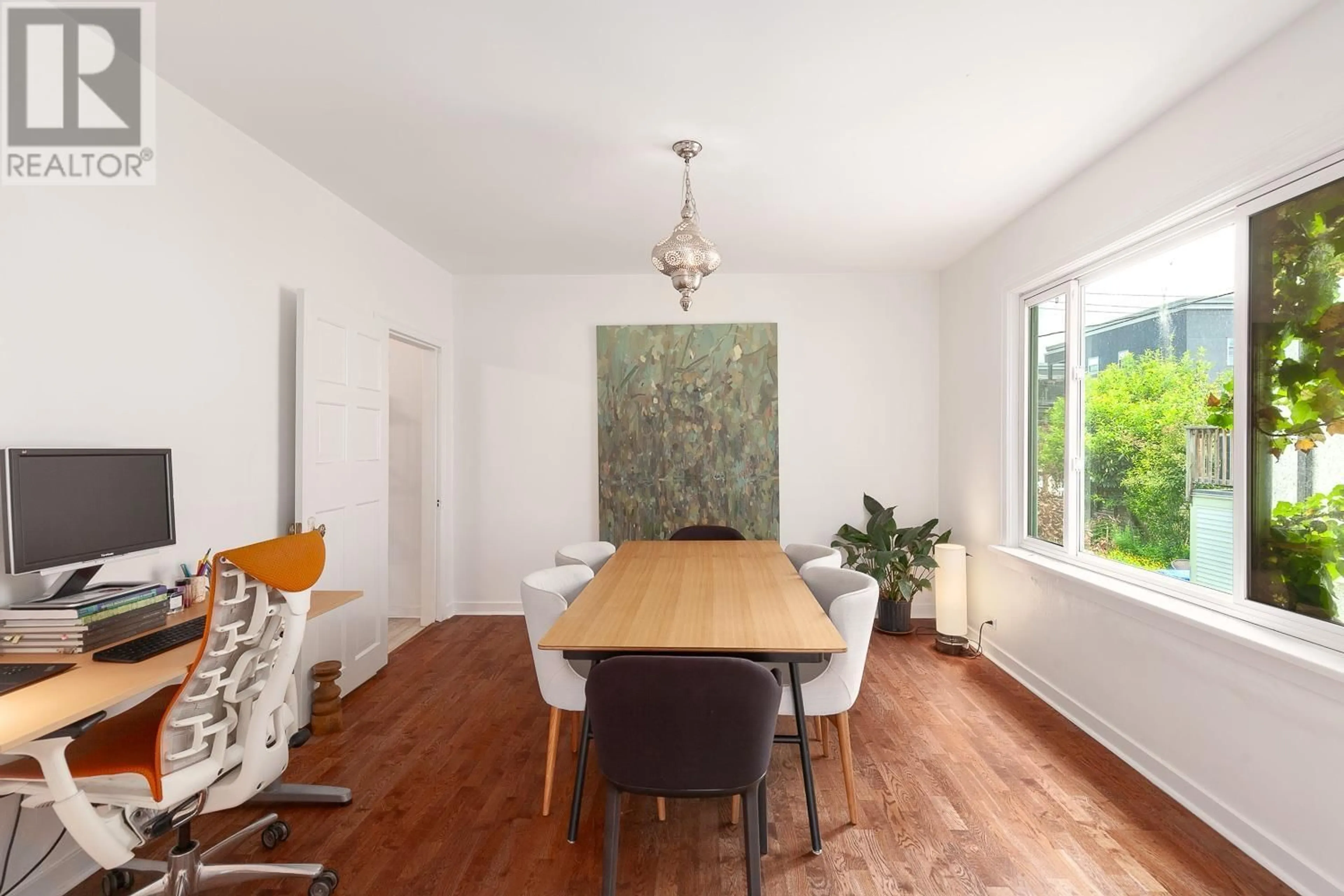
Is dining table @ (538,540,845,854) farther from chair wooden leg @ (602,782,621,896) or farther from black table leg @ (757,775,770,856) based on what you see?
chair wooden leg @ (602,782,621,896)

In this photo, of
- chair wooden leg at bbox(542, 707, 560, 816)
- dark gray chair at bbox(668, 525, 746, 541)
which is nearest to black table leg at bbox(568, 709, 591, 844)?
chair wooden leg at bbox(542, 707, 560, 816)

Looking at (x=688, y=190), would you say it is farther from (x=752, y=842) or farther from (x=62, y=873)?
(x=62, y=873)

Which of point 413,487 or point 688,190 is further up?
point 688,190

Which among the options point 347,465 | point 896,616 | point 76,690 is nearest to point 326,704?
point 347,465

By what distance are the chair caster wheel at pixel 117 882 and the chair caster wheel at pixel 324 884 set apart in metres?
0.61

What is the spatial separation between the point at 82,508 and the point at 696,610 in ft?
6.41

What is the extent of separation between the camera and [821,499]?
17.0ft

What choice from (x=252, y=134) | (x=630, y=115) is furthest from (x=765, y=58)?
(x=252, y=134)

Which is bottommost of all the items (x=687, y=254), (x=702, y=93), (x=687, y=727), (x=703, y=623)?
(x=687, y=727)

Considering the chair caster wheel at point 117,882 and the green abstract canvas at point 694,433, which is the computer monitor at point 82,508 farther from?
the green abstract canvas at point 694,433

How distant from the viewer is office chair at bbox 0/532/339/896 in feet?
5.03

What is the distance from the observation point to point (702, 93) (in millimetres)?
2494

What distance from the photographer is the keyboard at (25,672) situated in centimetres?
155

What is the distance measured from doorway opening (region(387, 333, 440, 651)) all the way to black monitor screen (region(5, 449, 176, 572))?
2739mm
